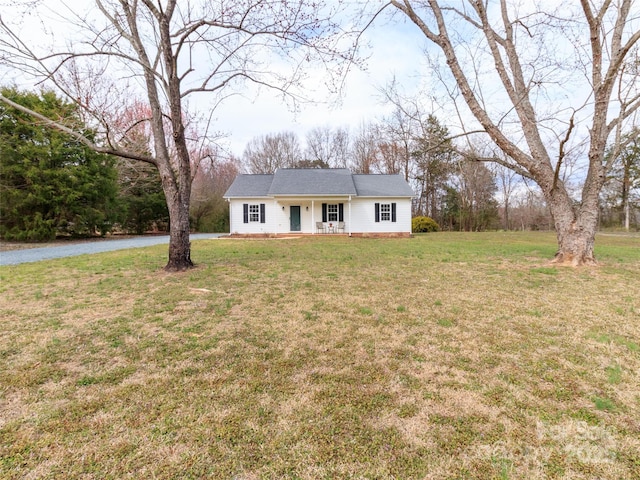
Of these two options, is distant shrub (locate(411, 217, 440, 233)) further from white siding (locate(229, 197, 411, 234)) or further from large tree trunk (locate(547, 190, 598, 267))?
large tree trunk (locate(547, 190, 598, 267))

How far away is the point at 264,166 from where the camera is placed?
30.3 metres

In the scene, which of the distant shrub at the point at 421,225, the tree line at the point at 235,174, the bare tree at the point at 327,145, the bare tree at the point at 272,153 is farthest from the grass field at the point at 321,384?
the bare tree at the point at 327,145

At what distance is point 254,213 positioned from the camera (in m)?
18.4

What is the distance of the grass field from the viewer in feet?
5.21

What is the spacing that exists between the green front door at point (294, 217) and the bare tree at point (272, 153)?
12938 mm

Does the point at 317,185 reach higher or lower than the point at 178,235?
higher

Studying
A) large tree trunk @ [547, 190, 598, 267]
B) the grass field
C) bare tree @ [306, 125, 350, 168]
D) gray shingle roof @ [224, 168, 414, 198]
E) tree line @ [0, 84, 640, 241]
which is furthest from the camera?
bare tree @ [306, 125, 350, 168]

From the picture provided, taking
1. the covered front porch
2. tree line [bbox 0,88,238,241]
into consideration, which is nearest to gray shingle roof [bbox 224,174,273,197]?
the covered front porch

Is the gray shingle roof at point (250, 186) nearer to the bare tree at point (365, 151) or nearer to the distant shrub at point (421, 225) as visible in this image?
the distant shrub at point (421, 225)

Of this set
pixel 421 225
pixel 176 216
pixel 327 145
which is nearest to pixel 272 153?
pixel 327 145

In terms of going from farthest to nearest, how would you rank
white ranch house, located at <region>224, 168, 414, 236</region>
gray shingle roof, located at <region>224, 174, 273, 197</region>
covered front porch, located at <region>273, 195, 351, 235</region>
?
covered front porch, located at <region>273, 195, 351, 235</region>, gray shingle roof, located at <region>224, 174, 273, 197</region>, white ranch house, located at <region>224, 168, 414, 236</region>

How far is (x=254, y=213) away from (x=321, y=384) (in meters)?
16.8

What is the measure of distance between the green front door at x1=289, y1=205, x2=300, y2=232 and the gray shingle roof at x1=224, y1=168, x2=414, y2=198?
131 centimetres

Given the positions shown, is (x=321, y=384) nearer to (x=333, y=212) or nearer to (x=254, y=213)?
(x=333, y=212)
